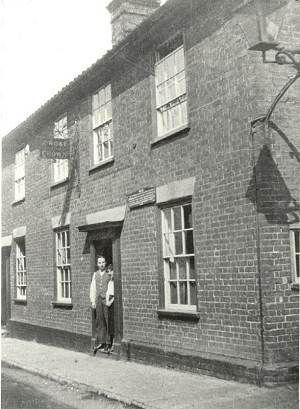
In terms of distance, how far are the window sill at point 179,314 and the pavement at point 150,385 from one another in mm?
821

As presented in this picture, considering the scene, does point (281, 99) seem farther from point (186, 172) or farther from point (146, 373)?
point (146, 373)

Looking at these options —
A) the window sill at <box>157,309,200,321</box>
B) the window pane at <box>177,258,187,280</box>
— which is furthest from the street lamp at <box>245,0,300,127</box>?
the window sill at <box>157,309,200,321</box>

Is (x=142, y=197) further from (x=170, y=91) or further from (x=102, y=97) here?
(x=102, y=97)

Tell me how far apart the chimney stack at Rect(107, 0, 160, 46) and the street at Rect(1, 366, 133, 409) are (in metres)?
7.90

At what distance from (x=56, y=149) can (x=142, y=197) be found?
355 centimetres

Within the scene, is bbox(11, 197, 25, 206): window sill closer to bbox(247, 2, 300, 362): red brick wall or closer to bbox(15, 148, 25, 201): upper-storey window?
bbox(15, 148, 25, 201): upper-storey window

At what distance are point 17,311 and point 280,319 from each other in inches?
419

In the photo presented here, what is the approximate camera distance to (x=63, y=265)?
13273 mm

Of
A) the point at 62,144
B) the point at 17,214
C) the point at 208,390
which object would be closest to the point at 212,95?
the point at 208,390

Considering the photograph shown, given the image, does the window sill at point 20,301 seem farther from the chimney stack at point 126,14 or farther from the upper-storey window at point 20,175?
the chimney stack at point 126,14

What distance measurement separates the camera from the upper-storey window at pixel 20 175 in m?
15.9

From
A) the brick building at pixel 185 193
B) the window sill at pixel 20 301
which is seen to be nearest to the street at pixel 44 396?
the brick building at pixel 185 193

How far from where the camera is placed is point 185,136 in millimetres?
8789

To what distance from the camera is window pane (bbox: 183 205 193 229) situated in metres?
8.77
